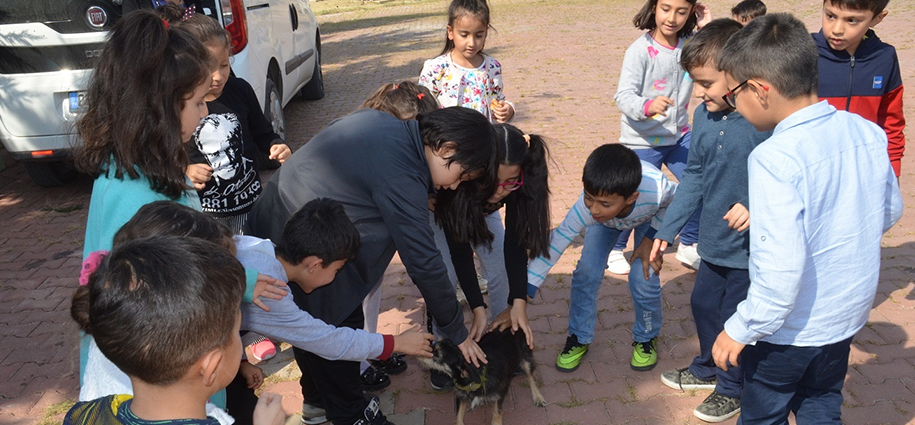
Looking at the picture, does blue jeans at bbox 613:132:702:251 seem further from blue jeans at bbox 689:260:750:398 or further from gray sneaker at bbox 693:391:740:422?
gray sneaker at bbox 693:391:740:422

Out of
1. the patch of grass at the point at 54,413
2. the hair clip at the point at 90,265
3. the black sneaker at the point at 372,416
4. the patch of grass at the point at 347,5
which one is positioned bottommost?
the patch of grass at the point at 347,5

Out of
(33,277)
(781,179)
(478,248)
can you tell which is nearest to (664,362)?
(478,248)

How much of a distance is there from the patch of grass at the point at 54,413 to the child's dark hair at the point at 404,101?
2.33 metres

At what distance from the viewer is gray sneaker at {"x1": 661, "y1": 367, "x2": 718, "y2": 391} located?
11.2 ft

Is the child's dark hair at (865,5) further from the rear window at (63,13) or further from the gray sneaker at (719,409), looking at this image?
the rear window at (63,13)

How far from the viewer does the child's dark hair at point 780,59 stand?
6.86 ft

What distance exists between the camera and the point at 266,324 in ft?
7.50

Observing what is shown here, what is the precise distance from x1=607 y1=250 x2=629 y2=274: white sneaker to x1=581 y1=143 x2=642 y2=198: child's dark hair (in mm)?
1562

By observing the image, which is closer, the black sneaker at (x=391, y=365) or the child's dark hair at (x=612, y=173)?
the child's dark hair at (x=612, y=173)

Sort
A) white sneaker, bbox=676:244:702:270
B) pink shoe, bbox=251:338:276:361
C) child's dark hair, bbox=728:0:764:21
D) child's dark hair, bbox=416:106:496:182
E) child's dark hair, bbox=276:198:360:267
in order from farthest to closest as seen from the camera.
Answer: white sneaker, bbox=676:244:702:270 < child's dark hair, bbox=728:0:764:21 < pink shoe, bbox=251:338:276:361 < child's dark hair, bbox=416:106:496:182 < child's dark hair, bbox=276:198:360:267

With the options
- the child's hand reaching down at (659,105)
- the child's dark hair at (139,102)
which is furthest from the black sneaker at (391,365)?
the child's hand reaching down at (659,105)

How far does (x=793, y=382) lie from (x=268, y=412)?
1821mm

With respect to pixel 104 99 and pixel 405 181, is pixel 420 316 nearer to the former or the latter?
pixel 405 181

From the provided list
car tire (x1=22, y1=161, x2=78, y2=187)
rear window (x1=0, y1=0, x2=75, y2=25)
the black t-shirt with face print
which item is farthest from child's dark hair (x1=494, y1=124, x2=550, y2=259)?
car tire (x1=22, y1=161, x2=78, y2=187)
